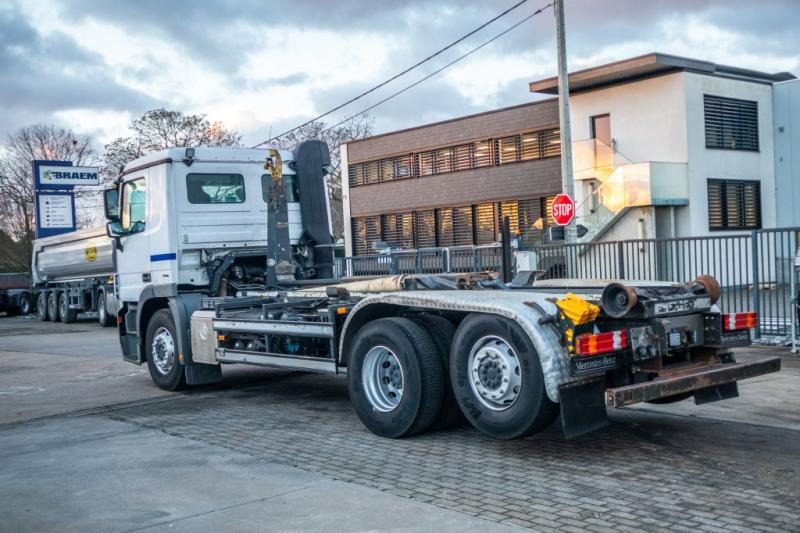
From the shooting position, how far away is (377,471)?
6.59 meters

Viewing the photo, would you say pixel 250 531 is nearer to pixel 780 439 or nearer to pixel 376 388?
pixel 376 388

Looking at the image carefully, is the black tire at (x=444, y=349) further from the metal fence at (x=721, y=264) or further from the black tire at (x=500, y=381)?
the metal fence at (x=721, y=264)

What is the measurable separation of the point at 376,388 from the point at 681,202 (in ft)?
77.6

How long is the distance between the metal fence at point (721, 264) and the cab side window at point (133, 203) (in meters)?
5.32

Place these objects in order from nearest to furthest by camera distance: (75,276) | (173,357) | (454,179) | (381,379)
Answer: (381,379), (173,357), (75,276), (454,179)

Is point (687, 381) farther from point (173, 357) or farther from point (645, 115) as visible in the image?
point (645, 115)

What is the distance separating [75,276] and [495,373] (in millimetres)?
26642

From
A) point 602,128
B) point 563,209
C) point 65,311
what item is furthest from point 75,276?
point 602,128

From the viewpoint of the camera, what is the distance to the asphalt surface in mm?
5422

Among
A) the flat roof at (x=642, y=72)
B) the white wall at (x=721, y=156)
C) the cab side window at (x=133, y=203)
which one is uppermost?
the flat roof at (x=642, y=72)

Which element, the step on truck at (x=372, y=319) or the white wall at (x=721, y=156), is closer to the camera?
the step on truck at (x=372, y=319)

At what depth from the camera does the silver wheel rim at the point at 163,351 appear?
11.3 metres

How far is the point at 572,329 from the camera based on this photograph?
641 centimetres

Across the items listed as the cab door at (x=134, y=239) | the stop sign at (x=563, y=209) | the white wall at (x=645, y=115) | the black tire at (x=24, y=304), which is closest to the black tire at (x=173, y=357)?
the cab door at (x=134, y=239)
